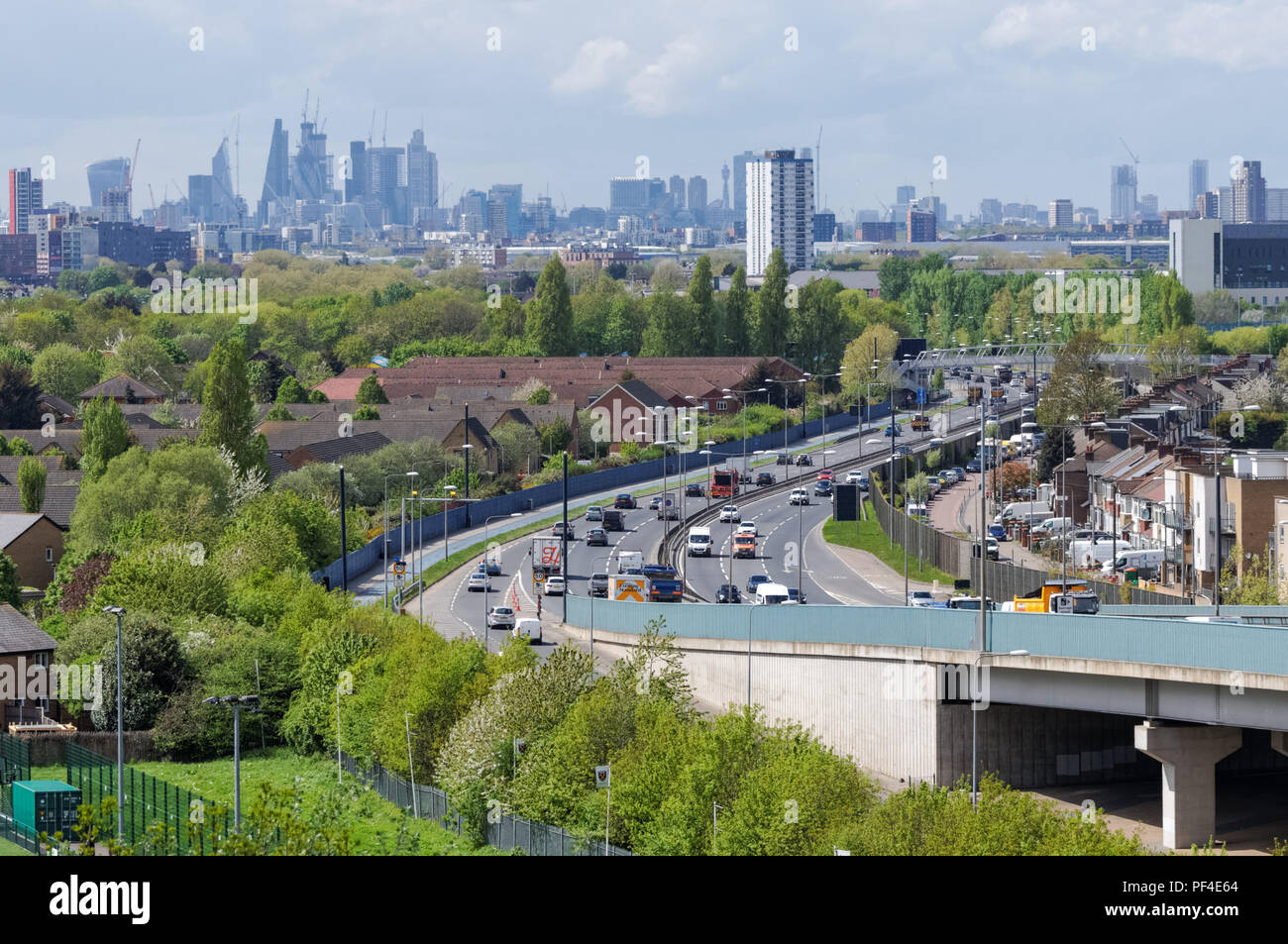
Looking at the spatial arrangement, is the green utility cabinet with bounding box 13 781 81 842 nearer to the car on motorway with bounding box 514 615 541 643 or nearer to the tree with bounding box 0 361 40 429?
the car on motorway with bounding box 514 615 541 643

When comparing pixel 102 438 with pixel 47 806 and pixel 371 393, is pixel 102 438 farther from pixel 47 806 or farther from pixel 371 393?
pixel 47 806

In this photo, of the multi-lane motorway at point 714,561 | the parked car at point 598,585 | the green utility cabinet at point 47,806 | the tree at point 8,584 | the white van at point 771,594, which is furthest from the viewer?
the multi-lane motorway at point 714,561

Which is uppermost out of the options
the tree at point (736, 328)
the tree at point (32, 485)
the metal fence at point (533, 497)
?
the tree at point (736, 328)

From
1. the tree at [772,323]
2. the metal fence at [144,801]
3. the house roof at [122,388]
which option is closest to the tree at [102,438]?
the metal fence at [144,801]

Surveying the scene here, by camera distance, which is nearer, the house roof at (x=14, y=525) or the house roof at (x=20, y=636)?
the house roof at (x=20, y=636)

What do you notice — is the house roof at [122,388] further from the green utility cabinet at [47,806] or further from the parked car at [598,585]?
the green utility cabinet at [47,806]

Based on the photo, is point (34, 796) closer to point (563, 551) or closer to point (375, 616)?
point (375, 616)
